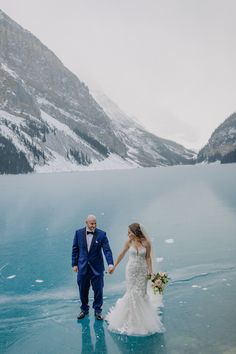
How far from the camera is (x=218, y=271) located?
1524 centimetres

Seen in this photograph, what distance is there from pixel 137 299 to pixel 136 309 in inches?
9.1

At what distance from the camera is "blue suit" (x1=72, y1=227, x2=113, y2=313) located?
34.7 ft

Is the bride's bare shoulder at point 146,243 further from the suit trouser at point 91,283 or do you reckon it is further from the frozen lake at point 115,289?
the suit trouser at point 91,283

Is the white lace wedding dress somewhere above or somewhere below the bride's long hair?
below

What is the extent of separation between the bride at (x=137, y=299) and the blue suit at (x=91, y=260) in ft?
2.73

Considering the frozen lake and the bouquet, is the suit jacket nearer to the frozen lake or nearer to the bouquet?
the bouquet

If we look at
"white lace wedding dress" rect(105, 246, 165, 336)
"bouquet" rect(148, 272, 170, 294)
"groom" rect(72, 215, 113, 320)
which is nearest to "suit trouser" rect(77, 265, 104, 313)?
"groom" rect(72, 215, 113, 320)

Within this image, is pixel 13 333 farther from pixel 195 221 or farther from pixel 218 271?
pixel 195 221

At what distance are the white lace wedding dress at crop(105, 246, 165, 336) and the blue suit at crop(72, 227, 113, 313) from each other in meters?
0.84

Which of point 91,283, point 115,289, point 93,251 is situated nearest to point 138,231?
point 93,251

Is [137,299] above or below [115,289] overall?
above

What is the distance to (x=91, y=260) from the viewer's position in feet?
34.7

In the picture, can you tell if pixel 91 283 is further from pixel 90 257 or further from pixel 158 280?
pixel 158 280

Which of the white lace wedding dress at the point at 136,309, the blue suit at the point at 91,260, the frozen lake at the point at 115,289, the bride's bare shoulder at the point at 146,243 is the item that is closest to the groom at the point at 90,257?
the blue suit at the point at 91,260
